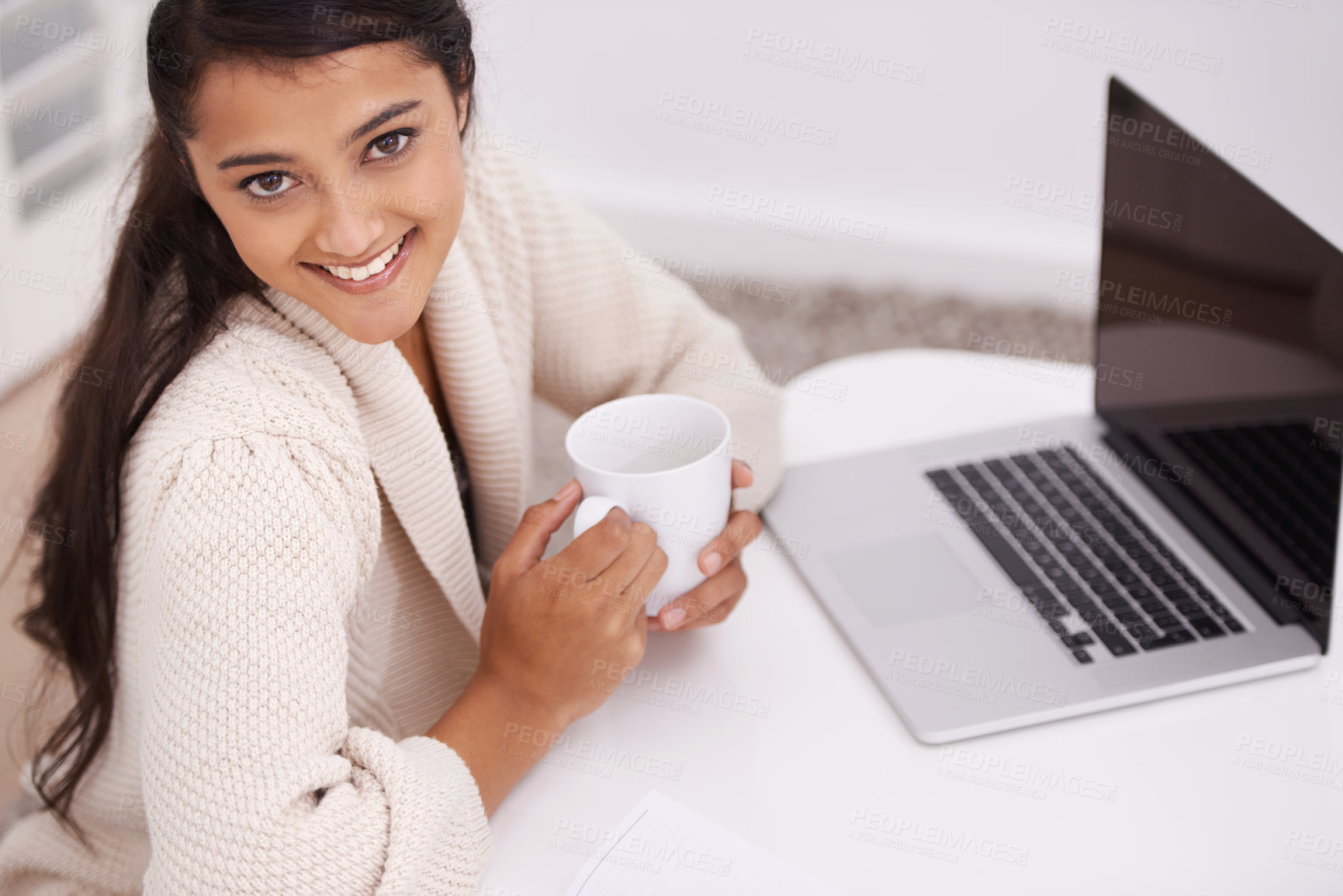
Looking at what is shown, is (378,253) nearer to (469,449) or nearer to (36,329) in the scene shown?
(469,449)

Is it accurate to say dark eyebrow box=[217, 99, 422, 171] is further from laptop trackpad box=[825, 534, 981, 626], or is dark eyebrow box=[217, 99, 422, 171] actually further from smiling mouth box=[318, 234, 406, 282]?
laptop trackpad box=[825, 534, 981, 626]

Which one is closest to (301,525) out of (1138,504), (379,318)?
(379,318)

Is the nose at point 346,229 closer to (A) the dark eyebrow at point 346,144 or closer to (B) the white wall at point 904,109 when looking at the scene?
(A) the dark eyebrow at point 346,144

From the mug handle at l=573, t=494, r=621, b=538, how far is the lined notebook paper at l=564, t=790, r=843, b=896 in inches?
7.6

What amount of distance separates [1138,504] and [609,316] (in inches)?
20.3

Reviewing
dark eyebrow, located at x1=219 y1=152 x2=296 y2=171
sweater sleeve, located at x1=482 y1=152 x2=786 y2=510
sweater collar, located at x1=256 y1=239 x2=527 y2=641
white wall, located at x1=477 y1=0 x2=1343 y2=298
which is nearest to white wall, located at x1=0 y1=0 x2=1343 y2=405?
white wall, located at x1=477 y1=0 x2=1343 y2=298

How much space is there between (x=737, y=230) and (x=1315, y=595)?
1.95m

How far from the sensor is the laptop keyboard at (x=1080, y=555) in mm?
840

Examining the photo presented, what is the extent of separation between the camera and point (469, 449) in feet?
3.40

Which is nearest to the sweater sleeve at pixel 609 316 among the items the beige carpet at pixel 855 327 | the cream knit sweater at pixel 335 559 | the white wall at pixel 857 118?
the cream knit sweater at pixel 335 559

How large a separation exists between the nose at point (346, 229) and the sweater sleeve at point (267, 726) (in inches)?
5.5

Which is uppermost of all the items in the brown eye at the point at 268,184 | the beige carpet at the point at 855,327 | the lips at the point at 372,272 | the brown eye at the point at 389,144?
the brown eye at the point at 389,144

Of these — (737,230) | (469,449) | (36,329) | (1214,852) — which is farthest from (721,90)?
(1214,852)

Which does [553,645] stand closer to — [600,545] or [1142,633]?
[600,545]
